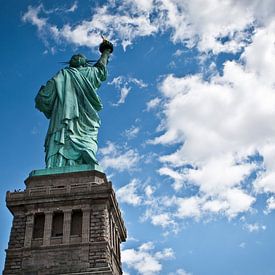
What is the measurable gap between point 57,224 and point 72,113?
8413mm

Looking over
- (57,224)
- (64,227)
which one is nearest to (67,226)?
(64,227)

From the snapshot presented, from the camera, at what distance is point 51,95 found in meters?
35.5

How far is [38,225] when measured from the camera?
28.4 m

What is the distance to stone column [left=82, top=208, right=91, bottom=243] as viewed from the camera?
27222 millimetres

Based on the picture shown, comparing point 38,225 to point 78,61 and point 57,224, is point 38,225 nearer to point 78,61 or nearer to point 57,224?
point 57,224

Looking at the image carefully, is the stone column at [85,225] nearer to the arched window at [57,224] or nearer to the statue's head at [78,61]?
the arched window at [57,224]

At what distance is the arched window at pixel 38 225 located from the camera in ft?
92.0

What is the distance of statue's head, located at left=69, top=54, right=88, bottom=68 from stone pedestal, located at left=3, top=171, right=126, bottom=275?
11114 mm

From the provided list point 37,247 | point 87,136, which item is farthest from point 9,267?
point 87,136

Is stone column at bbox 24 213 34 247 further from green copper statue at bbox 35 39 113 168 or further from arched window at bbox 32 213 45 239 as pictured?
green copper statue at bbox 35 39 113 168

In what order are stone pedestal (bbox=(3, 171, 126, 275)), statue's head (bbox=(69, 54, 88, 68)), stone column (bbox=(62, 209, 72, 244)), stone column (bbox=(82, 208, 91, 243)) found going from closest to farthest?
stone pedestal (bbox=(3, 171, 126, 275)), stone column (bbox=(82, 208, 91, 243)), stone column (bbox=(62, 209, 72, 244)), statue's head (bbox=(69, 54, 88, 68))

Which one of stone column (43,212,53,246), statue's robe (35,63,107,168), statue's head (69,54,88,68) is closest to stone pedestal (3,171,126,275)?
stone column (43,212,53,246)

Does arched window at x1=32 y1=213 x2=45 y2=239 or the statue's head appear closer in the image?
arched window at x1=32 y1=213 x2=45 y2=239

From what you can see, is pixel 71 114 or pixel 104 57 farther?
pixel 104 57
